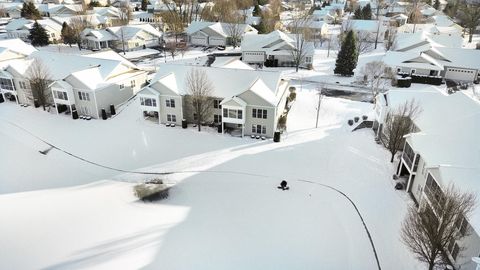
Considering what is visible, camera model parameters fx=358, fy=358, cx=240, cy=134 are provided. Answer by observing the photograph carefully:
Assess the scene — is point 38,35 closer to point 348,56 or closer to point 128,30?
point 128,30

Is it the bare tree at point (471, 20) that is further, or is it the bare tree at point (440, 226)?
the bare tree at point (471, 20)

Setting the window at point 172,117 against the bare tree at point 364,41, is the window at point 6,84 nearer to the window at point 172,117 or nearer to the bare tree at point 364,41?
the window at point 172,117

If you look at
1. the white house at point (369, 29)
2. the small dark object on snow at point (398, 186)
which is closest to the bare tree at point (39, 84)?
the small dark object on snow at point (398, 186)

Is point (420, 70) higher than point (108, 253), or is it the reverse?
point (420, 70)

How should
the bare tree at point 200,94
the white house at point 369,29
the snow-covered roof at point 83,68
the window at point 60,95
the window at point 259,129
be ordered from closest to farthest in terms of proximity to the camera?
the window at point 259,129 < the bare tree at point 200,94 < the window at point 60,95 < the snow-covered roof at point 83,68 < the white house at point 369,29

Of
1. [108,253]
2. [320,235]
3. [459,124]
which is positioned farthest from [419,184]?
[108,253]

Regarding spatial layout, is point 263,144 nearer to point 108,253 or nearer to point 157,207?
point 157,207
